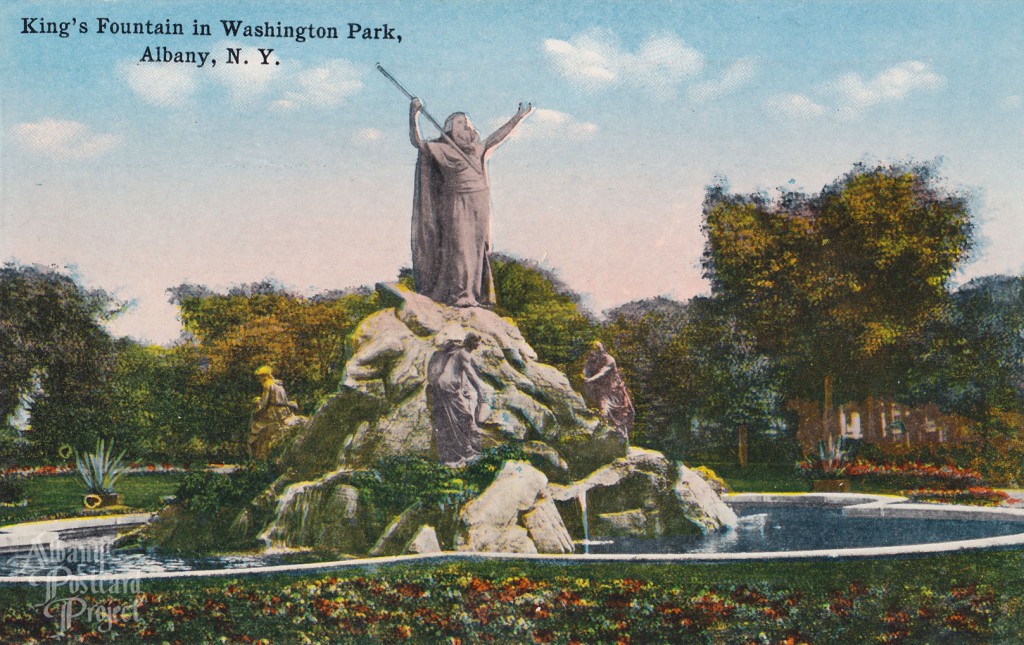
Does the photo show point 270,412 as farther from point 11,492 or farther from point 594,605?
point 594,605

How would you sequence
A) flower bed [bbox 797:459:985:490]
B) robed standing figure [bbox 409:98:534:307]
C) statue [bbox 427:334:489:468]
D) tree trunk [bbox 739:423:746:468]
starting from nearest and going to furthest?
1. statue [bbox 427:334:489:468]
2. robed standing figure [bbox 409:98:534:307]
3. flower bed [bbox 797:459:985:490]
4. tree trunk [bbox 739:423:746:468]

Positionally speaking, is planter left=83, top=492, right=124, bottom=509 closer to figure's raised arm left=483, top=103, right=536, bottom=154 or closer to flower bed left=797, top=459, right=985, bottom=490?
figure's raised arm left=483, top=103, right=536, bottom=154

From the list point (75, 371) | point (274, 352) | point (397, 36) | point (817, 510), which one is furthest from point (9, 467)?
point (817, 510)

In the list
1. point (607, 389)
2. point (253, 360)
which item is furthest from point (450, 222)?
point (253, 360)

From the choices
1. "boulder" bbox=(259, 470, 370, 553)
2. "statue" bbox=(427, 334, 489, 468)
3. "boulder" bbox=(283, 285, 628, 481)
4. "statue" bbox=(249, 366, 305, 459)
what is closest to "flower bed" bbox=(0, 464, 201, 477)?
"statue" bbox=(249, 366, 305, 459)

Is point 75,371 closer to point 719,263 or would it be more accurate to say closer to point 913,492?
point 719,263
